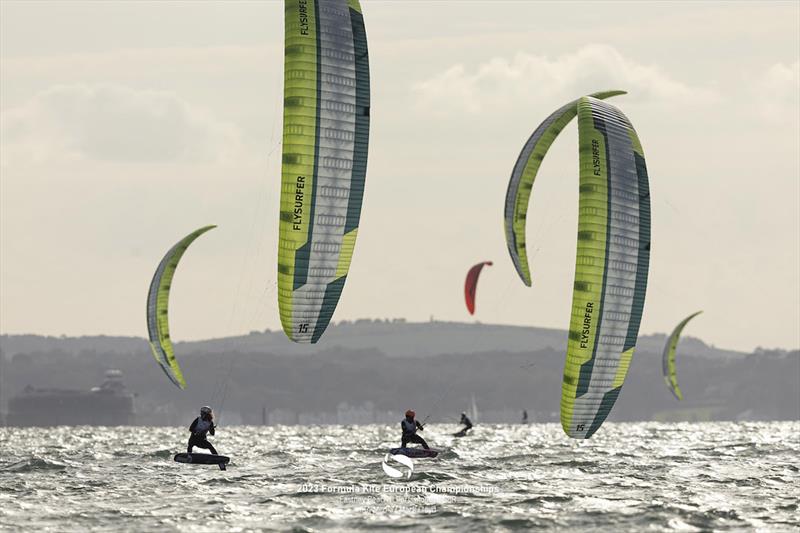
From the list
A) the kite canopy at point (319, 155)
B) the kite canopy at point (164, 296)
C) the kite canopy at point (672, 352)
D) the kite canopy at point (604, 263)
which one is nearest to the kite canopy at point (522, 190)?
the kite canopy at point (604, 263)

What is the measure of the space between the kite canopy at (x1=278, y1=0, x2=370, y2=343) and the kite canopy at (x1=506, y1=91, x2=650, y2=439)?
23.4 ft

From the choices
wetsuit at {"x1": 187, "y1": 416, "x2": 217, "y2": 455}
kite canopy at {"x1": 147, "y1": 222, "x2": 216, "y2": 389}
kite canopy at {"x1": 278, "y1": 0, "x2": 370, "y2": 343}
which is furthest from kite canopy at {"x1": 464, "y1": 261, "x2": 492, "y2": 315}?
kite canopy at {"x1": 278, "y1": 0, "x2": 370, "y2": 343}

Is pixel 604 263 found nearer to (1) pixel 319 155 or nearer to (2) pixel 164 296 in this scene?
(1) pixel 319 155

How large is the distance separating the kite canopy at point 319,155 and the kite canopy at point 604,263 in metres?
7.13

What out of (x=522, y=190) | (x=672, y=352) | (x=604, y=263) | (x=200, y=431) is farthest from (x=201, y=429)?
(x=672, y=352)

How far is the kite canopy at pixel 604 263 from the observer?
37.0 metres

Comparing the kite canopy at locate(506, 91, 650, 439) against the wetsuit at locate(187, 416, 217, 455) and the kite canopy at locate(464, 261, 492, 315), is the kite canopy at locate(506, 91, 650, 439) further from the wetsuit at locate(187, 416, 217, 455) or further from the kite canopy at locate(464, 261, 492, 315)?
the kite canopy at locate(464, 261, 492, 315)

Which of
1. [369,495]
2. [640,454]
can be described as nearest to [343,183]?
[369,495]

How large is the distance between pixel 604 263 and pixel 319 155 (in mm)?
8885

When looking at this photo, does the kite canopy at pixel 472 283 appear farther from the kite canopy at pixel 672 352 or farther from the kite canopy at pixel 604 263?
the kite canopy at pixel 604 263

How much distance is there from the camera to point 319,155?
106 ft

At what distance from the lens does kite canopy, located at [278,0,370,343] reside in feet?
106

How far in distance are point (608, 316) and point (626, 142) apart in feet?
15.6

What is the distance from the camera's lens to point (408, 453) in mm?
41938
